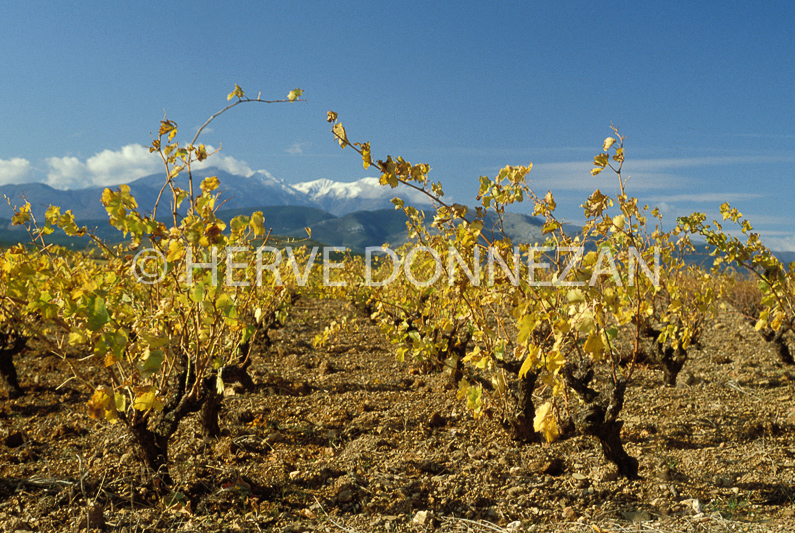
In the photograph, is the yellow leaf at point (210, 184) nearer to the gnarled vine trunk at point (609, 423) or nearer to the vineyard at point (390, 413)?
the vineyard at point (390, 413)

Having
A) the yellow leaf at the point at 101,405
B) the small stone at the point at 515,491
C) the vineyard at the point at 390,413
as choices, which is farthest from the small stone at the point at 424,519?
the yellow leaf at the point at 101,405

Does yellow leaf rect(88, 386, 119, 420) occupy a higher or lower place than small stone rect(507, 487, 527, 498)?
higher

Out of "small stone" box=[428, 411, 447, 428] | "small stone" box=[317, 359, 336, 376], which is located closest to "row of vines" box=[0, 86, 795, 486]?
"small stone" box=[428, 411, 447, 428]

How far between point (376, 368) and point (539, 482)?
4.05 m

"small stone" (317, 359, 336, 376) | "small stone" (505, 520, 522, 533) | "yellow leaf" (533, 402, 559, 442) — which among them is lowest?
"small stone" (317, 359, 336, 376)

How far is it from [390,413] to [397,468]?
128 cm

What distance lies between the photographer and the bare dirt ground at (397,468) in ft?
8.64

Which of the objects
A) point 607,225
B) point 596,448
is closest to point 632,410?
point 596,448

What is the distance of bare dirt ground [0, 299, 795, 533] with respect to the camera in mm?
2634

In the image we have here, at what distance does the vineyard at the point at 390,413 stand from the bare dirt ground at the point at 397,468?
0.06 ft

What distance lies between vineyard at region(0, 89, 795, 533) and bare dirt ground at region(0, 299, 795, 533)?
18 millimetres

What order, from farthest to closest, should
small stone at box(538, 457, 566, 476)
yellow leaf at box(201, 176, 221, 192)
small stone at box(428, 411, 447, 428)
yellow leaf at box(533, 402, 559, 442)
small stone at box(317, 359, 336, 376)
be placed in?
small stone at box(317, 359, 336, 376)
small stone at box(428, 411, 447, 428)
small stone at box(538, 457, 566, 476)
yellow leaf at box(201, 176, 221, 192)
yellow leaf at box(533, 402, 559, 442)

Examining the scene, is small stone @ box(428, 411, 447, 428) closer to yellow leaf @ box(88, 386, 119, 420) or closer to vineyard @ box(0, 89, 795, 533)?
vineyard @ box(0, 89, 795, 533)

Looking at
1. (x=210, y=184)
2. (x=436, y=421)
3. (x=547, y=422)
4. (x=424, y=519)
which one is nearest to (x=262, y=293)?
(x=436, y=421)
